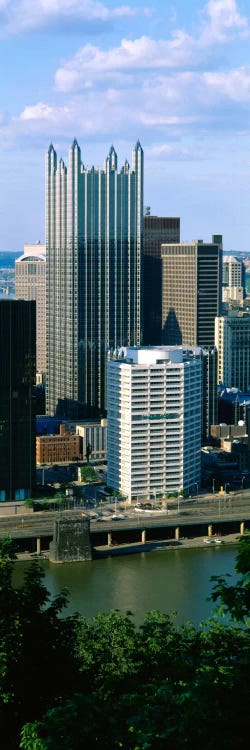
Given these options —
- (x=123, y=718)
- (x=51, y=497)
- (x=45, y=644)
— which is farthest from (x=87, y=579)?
(x=123, y=718)

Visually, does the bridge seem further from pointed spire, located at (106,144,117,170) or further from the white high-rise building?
pointed spire, located at (106,144,117,170)

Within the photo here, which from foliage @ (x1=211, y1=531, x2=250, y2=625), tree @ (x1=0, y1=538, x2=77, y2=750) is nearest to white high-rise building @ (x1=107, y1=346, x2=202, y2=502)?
tree @ (x1=0, y1=538, x2=77, y2=750)

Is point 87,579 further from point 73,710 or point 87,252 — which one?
point 87,252

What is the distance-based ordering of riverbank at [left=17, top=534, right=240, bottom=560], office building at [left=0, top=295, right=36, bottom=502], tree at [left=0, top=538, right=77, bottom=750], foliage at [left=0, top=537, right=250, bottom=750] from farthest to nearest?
office building at [left=0, top=295, right=36, bottom=502] → riverbank at [left=17, top=534, right=240, bottom=560] → tree at [left=0, top=538, right=77, bottom=750] → foliage at [left=0, top=537, right=250, bottom=750]

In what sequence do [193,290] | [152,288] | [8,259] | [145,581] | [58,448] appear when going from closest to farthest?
[145,581] → [58,448] → [193,290] → [152,288] → [8,259]

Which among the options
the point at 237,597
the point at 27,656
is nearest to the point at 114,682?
the point at 27,656

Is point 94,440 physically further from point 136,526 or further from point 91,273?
point 136,526

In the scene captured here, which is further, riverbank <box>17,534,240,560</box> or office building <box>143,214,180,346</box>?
office building <box>143,214,180,346</box>
